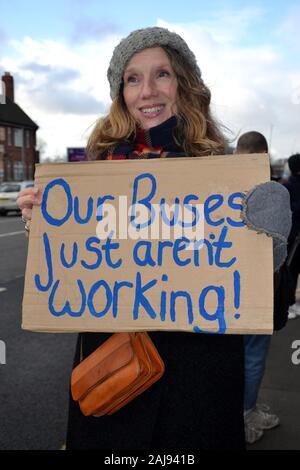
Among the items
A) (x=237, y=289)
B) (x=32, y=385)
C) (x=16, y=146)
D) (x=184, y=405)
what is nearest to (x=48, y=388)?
(x=32, y=385)

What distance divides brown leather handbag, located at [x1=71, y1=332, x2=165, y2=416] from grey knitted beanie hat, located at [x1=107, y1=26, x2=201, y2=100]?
814 millimetres

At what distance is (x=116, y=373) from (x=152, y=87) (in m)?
0.85

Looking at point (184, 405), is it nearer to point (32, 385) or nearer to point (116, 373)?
point (116, 373)

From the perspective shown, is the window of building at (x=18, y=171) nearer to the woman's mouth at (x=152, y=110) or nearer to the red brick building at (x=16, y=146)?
the red brick building at (x=16, y=146)

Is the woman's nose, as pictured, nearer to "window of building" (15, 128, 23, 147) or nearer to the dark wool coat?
the dark wool coat

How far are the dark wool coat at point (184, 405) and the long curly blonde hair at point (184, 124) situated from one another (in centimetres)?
58

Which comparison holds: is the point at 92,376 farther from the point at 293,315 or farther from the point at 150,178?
the point at 293,315

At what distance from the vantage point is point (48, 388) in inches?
144

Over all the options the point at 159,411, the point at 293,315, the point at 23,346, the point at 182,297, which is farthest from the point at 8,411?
the point at 293,315

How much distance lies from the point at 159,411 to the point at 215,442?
19 centimetres

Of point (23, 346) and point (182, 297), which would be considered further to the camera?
point (23, 346)

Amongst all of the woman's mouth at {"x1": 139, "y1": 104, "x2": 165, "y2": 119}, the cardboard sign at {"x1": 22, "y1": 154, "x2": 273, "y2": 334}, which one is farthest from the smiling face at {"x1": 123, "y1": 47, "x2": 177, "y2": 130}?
the cardboard sign at {"x1": 22, "y1": 154, "x2": 273, "y2": 334}

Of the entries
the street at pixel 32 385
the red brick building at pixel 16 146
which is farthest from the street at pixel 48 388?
the red brick building at pixel 16 146

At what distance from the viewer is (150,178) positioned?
4.48 feet
